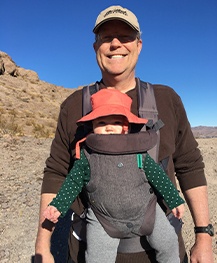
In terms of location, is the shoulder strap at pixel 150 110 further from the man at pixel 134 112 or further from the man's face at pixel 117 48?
the man's face at pixel 117 48

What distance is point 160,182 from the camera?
1929mm

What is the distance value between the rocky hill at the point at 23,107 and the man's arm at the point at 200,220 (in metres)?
12.0

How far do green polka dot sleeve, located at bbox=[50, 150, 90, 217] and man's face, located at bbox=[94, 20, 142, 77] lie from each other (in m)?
0.78

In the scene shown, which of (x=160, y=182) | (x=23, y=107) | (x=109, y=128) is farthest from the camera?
(x=23, y=107)

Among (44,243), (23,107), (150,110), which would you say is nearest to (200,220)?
(150,110)

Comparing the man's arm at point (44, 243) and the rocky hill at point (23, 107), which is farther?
the rocky hill at point (23, 107)

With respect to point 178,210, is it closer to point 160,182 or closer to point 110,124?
point 160,182

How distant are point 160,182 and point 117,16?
1269mm

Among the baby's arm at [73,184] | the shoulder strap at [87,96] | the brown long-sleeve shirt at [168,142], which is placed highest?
the shoulder strap at [87,96]

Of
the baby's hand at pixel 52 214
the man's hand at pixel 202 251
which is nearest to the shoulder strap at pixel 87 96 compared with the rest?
the baby's hand at pixel 52 214

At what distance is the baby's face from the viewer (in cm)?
204

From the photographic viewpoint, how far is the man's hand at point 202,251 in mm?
2188

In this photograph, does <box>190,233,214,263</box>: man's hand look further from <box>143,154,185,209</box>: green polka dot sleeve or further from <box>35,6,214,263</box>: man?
<box>143,154,185,209</box>: green polka dot sleeve

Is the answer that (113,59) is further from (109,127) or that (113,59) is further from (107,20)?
(109,127)
